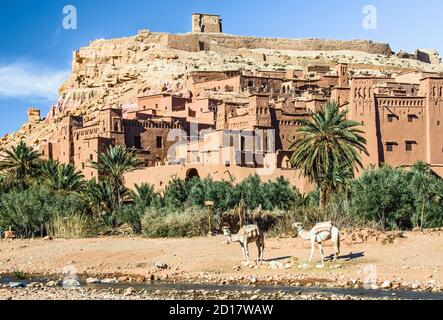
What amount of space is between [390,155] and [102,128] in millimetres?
19007

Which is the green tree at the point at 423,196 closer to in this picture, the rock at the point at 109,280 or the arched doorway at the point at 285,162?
the arched doorway at the point at 285,162

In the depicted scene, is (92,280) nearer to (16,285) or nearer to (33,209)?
(16,285)

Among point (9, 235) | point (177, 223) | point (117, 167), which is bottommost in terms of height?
point (9, 235)

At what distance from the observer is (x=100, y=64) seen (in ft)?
294

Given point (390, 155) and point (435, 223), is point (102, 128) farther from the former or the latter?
point (435, 223)

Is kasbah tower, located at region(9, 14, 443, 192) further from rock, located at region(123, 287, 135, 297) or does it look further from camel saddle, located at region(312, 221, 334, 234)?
rock, located at region(123, 287, 135, 297)

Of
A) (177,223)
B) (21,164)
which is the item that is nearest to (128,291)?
(177,223)

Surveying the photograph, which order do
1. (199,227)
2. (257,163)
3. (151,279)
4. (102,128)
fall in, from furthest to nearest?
(102,128), (257,163), (199,227), (151,279)

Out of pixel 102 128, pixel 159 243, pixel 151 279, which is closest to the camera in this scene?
pixel 151 279

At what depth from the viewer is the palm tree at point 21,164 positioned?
1665 inches

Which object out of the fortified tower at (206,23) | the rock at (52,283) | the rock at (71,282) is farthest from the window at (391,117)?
the fortified tower at (206,23)

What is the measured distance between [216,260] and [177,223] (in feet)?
23.0

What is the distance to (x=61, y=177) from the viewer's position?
1626 inches

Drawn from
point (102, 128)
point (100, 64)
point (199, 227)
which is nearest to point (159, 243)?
point (199, 227)
